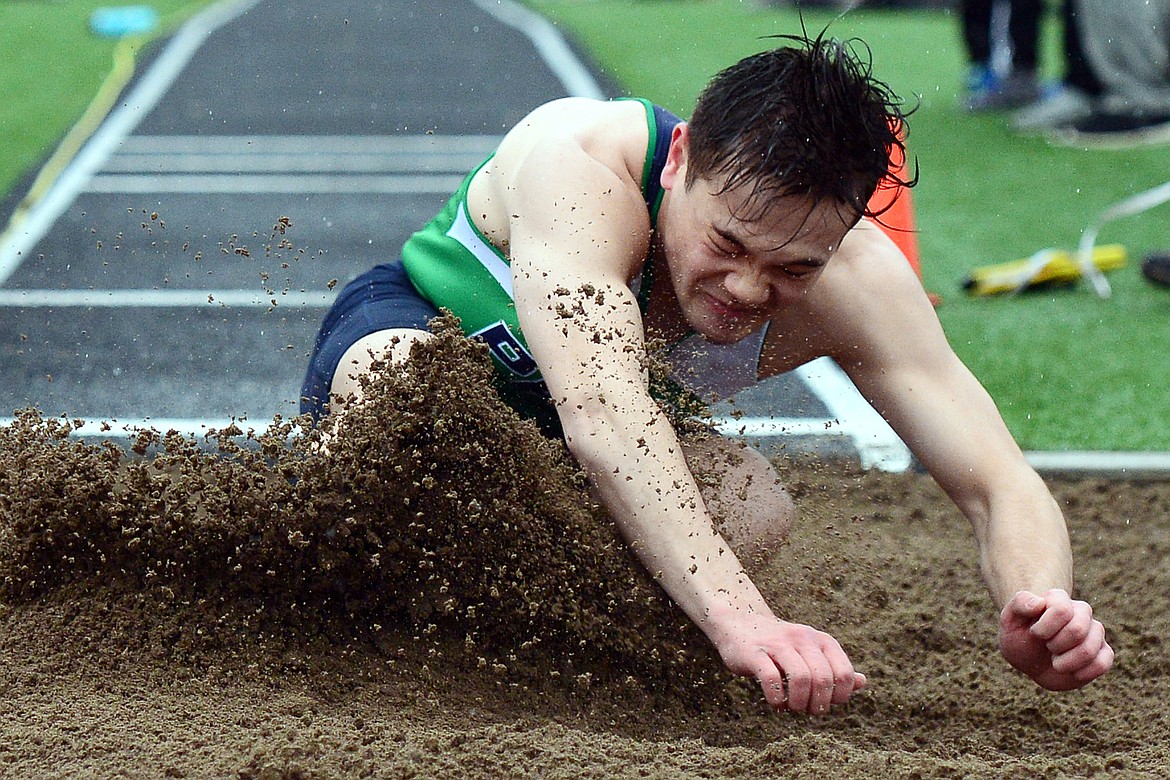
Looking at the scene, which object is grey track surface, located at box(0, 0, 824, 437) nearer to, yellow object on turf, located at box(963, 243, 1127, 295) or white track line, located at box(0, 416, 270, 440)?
white track line, located at box(0, 416, 270, 440)

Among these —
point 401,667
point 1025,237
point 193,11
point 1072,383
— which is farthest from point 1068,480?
point 193,11

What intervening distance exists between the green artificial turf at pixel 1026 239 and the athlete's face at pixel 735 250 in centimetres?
45

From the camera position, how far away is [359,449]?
2400 millimetres

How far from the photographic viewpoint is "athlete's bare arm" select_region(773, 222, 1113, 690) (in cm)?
245

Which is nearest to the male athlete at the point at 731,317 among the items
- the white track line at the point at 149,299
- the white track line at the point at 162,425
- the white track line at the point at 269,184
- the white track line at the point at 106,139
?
the white track line at the point at 162,425

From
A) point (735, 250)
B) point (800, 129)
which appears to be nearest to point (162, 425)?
point (735, 250)

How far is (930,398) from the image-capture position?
2.60 metres

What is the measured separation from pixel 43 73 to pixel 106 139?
3335 mm

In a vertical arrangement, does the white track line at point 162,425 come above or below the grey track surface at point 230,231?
above

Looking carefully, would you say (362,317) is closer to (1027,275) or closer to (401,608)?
(401,608)

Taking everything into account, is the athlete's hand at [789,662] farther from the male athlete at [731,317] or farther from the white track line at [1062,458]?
the white track line at [1062,458]

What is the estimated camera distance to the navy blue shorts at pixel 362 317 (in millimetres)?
2852

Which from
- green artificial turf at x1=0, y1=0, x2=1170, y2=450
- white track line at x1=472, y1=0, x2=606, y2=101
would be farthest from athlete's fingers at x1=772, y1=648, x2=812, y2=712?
white track line at x1=472, y1=0, x2=606, y2=101

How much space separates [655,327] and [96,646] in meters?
1.15
